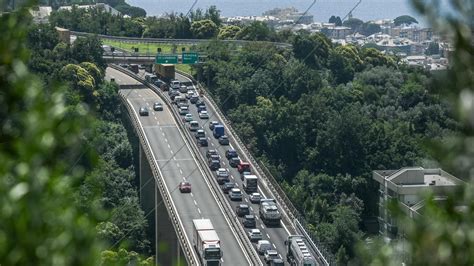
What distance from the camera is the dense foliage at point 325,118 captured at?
83.9 feet

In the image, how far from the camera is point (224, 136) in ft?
92.4

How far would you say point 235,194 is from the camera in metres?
23.5

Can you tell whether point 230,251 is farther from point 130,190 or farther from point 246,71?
point 246,71

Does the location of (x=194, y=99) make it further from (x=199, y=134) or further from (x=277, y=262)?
(x=277, y=262)

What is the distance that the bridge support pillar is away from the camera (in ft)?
72.1

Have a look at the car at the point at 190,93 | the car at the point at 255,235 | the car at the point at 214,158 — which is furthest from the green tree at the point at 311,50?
the car at the point at 255,235

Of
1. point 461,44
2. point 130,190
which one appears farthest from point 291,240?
point 461,44

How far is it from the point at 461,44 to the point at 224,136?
25.4m

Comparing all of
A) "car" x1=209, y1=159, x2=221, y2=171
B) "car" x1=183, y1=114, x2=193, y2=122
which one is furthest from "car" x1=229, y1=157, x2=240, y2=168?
"car" x1=183, y1=114, x2=193, y2=122

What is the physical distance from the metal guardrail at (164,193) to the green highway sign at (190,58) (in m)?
2.05

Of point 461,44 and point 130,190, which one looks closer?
point 461,44

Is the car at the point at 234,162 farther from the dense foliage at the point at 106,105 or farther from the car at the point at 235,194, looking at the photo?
the car at the point at 235,194

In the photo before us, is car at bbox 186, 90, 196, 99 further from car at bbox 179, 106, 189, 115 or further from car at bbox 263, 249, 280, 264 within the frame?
car at bbox 263, 249, 280, 264

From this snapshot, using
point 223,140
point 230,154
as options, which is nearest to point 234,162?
point 230,154
